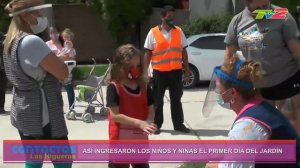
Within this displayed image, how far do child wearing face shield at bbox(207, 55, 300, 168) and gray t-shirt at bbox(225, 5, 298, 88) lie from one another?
5.94 ft

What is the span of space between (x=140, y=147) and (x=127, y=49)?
793 mm

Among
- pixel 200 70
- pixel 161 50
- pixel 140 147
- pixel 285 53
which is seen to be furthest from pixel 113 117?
pixel 200 70

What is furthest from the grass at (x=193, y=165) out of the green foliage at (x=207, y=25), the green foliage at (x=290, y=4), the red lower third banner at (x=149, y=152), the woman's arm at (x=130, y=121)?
the green foliage at (x=207, y=25)

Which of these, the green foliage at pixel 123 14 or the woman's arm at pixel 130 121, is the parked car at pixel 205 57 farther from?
the woman's arm at pixel 130 121

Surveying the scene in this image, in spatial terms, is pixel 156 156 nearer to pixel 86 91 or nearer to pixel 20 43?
pixel 20 43

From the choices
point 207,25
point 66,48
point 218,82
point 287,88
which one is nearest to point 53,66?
point 218,82

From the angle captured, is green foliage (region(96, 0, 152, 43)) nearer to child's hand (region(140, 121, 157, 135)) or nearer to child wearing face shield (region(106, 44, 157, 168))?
child wearing face shield (region(106, 44, 157, 168))

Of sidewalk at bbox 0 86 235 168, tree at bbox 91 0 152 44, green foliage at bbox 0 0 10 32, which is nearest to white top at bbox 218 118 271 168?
sidewalk at bbox 0 86 235 168

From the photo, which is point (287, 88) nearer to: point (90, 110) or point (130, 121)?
point (130, 121)

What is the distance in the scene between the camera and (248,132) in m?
2.88

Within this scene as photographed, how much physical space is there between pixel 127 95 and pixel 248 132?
1.88 meters

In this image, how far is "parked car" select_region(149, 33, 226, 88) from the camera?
14297 mm

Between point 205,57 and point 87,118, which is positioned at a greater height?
point 87,118

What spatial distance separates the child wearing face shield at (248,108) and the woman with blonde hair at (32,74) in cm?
140
